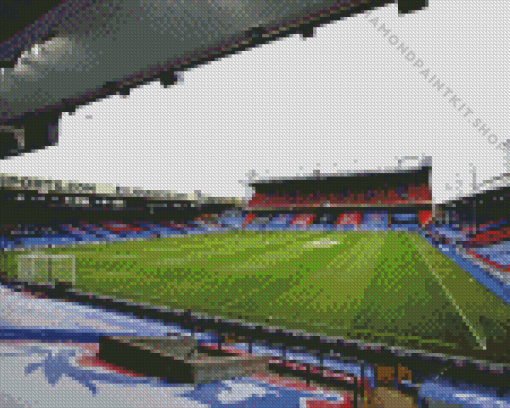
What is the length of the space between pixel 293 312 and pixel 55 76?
453cm

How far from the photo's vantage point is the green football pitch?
4621 mm

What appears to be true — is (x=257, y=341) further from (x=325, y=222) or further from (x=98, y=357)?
(x=325, y=222)

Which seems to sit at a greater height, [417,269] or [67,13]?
[67,13]

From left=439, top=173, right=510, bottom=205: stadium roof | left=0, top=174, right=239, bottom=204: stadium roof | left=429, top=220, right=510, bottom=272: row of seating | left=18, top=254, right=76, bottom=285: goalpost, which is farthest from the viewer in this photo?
left=0, top=174, right=239, bottom=204: stadium roof

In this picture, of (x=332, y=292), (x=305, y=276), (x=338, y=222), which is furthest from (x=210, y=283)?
(x=338, y=222)

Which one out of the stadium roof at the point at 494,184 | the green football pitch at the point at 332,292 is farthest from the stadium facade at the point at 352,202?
the green football pitch at the point at 332,292

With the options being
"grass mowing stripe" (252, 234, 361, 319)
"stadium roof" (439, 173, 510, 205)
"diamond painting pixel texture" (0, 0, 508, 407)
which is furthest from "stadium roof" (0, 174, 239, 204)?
"stadium roof" (439, 173, 510, 205)

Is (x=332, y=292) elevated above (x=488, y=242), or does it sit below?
below

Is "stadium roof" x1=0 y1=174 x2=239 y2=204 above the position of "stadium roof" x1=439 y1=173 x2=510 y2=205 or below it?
above

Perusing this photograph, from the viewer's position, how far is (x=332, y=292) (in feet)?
21.6

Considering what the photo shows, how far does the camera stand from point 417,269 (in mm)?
8695

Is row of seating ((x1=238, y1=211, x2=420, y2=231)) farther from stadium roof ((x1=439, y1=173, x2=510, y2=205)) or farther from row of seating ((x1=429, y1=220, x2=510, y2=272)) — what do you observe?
stadium roof ((x1=439, y1=173, x2=510, y2=205))

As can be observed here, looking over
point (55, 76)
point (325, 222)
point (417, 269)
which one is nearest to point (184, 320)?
point (55, 76)

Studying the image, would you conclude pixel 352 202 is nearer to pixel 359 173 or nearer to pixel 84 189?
pixel 359 173
